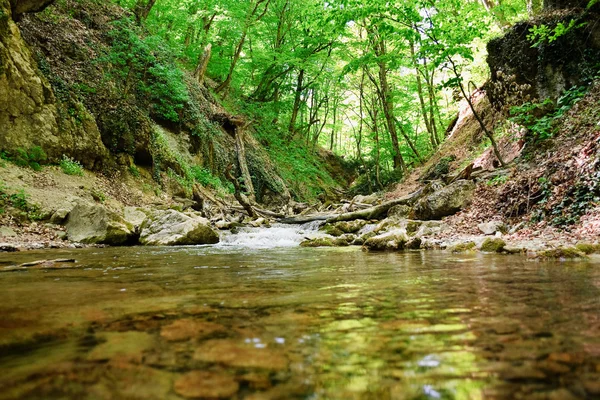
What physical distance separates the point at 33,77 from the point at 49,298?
33.0ft

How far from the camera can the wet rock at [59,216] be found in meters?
8.05

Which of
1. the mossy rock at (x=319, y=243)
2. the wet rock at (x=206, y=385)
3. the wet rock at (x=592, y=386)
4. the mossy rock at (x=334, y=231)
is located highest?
the mossy rock at (x=334, y=231)

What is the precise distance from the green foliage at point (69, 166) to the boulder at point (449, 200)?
31.7ft

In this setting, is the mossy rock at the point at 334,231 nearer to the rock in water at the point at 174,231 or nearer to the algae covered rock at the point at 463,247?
the rock in water at the point at 174,231

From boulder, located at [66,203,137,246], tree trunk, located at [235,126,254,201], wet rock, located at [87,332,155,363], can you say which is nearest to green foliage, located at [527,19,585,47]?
wet rock, located at [87,332,155,363]

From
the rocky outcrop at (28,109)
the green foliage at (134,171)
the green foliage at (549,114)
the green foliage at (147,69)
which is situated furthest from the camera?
the green foliage at (147,69)

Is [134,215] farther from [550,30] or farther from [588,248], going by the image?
[550,30]

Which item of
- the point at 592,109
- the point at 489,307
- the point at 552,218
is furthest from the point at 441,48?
the point at 489,307

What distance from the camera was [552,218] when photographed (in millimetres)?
5980

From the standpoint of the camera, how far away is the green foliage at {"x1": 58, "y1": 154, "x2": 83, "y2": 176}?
33.1 feet

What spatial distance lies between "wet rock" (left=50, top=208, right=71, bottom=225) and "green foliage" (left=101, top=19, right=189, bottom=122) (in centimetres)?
619

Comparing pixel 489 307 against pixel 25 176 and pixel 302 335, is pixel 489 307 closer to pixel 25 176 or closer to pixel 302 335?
pixel 302 335

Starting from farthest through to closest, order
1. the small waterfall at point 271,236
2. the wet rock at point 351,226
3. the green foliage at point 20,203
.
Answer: the wet rock at point 351,226
the small waterfall at point 271,236
the green foliage at point 20,203

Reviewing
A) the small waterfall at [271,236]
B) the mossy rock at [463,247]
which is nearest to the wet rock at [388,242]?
the mossy rock at [463,247]
